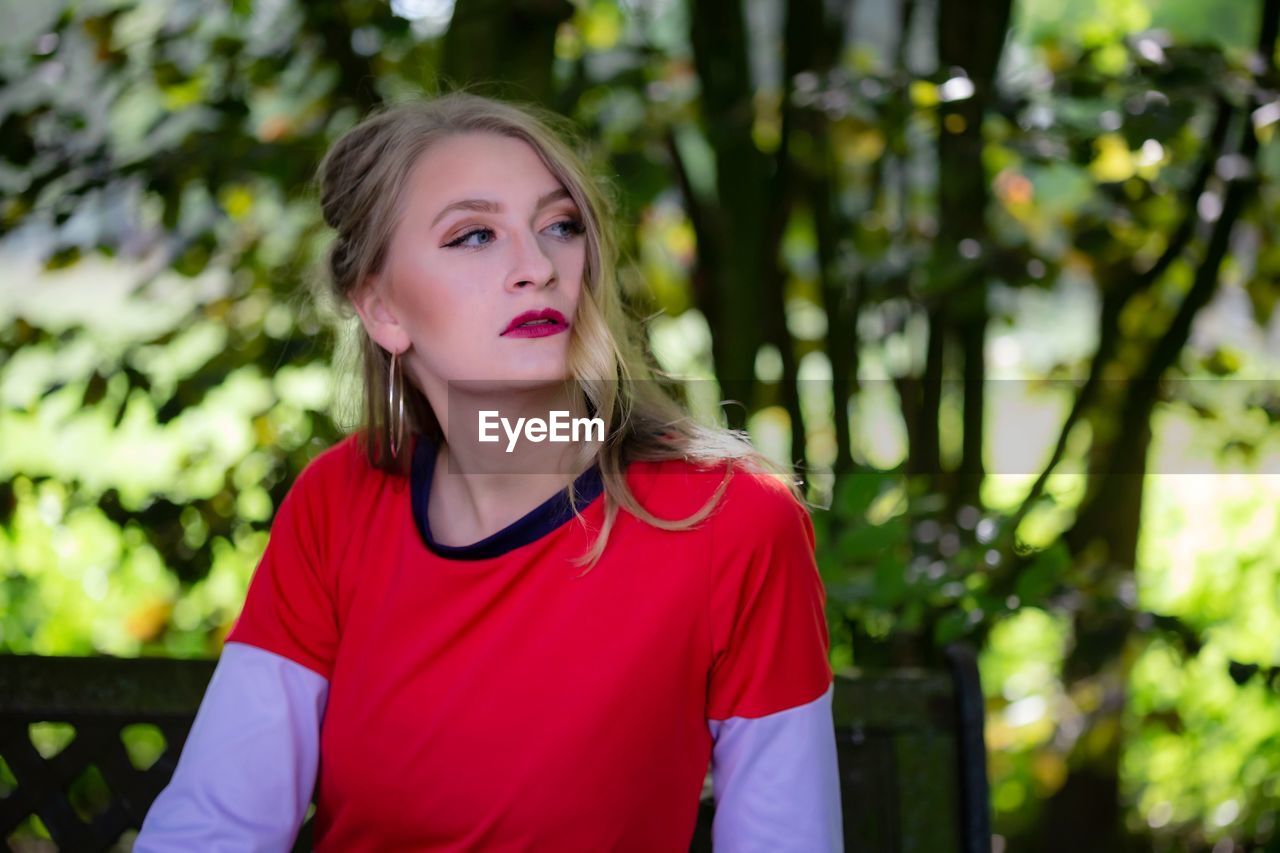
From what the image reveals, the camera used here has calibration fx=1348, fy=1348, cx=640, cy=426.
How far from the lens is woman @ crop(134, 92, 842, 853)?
152 cm

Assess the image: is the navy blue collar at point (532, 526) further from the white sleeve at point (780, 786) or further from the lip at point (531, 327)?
the white sleeve at point (780, 786)

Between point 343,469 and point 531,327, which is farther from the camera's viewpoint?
point 343,469

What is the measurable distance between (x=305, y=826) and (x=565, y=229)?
3.24ft

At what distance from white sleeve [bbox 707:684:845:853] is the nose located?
0.56 meters

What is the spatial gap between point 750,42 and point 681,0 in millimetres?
243

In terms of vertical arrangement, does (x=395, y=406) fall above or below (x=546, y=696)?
above

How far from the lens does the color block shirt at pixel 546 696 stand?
4.97 feet

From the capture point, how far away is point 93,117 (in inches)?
100

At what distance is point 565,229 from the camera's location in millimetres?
1716

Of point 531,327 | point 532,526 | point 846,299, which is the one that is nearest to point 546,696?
point 532,526

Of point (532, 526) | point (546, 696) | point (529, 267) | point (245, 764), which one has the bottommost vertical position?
point (245, 764)

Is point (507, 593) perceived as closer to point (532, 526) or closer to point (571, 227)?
point (532, 526)

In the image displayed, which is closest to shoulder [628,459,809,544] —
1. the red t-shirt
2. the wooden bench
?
the red t-shirt

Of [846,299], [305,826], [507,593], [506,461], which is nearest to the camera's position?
[507,593]
